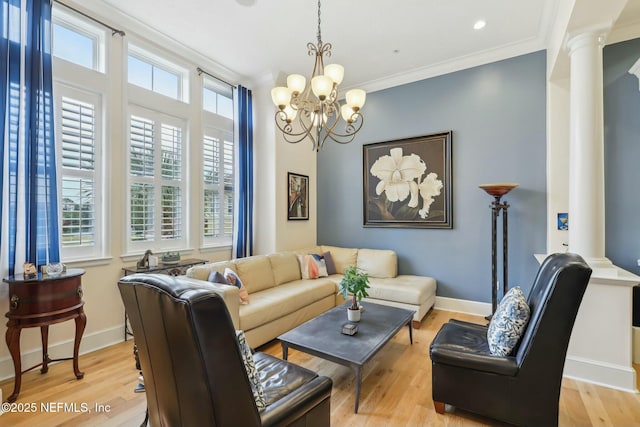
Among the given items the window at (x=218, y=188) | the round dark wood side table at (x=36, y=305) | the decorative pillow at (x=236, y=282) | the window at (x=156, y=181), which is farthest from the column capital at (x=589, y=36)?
the round dark wood side table at (x=36, y=305)

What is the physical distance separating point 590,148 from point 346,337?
2.61m

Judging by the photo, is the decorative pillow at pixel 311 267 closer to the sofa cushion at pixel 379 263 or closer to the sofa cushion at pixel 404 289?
the sofa cushion at pixel 379 263

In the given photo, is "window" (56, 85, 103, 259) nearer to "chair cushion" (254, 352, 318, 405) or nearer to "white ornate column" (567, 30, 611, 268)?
"chair cushion" (254, 352, 318, 405)

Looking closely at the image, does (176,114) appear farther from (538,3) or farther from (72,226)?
(538,3)

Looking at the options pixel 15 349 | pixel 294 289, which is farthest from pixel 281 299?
pixel 15 349

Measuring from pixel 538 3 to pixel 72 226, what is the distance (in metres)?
5.10

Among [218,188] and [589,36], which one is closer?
[589,36]

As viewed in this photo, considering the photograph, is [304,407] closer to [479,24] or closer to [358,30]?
[358,30]

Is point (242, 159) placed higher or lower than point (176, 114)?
lower

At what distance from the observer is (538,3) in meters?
3.00

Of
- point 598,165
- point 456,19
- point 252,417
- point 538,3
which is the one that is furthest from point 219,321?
point 538,3

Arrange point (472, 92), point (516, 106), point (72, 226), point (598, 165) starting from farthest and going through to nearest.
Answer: point (472, 92), point (516, 106), point (72, 226), point (598, 165)

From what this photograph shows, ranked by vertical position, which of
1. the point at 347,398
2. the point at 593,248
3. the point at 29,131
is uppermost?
the point at 29,131

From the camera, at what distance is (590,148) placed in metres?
2.56
